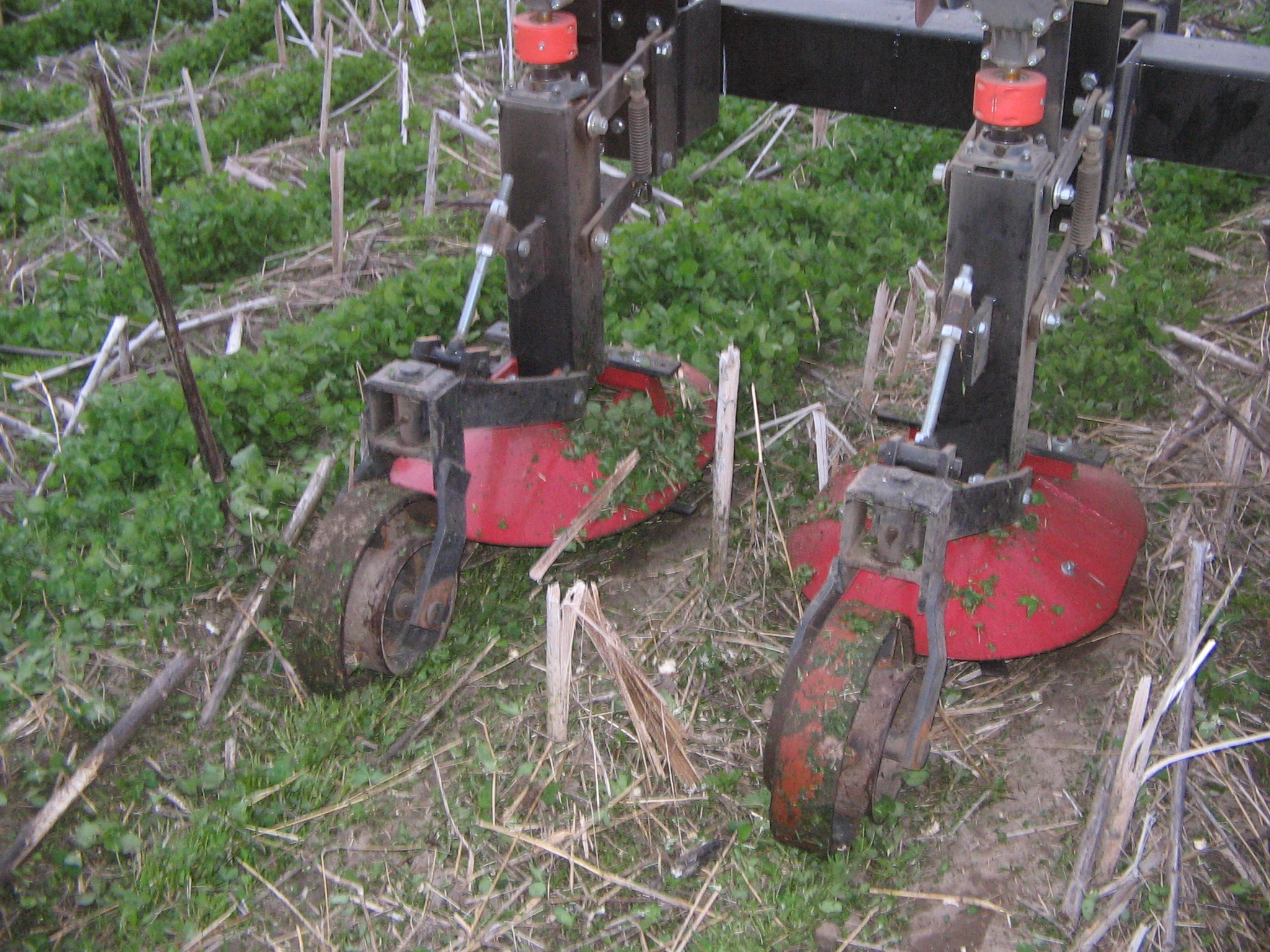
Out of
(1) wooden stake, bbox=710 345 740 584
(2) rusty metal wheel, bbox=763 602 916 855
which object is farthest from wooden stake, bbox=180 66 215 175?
(2) rusty metal wheel, bbox=763 602 916 855

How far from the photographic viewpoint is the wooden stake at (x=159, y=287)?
3.34m

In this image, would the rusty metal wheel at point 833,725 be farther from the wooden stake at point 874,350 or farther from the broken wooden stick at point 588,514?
the wooden stake at point 874,350

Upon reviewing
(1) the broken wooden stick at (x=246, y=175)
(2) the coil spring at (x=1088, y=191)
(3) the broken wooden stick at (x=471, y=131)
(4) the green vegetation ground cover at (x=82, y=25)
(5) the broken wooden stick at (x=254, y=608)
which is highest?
(2) the coil spring at (x=1088, y=191)

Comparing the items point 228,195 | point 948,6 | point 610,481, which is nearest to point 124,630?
point 610,481

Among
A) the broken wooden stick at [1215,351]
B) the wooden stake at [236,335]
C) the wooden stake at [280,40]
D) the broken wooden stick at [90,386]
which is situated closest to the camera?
the broken wooden stick at [90,386]

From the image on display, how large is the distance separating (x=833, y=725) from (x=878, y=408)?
135 centimetres

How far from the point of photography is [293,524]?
159 inches

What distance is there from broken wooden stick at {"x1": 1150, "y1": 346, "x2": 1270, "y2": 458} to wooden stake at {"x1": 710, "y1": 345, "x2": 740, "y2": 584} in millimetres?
1488

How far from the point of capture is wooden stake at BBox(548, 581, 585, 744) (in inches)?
125

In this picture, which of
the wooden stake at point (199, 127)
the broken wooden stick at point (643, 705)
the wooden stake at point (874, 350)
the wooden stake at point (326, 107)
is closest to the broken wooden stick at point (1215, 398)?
the wooden stake at point (874, 350)

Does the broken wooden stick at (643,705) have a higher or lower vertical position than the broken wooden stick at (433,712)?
higher

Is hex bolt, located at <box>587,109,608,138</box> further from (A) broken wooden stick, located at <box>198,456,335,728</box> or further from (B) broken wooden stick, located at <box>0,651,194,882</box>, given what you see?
(B) broken wooden stick, located at <box>0,651,194,882</box>

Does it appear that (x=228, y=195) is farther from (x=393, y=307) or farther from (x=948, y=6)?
(x=948, y=6)

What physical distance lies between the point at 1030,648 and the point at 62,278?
150 inches
